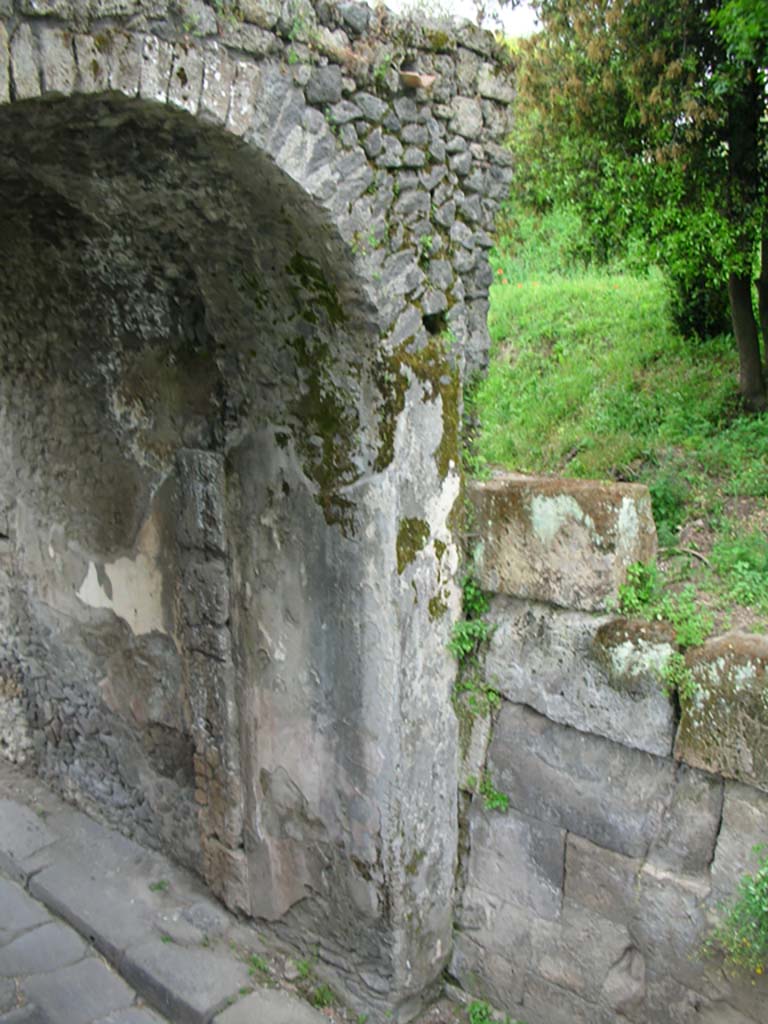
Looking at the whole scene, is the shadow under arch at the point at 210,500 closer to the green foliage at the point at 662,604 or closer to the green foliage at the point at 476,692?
the green foliage at the point at 476,692

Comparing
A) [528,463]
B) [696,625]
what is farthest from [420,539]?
[528,463]

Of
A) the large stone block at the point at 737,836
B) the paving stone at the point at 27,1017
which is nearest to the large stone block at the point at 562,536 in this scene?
the large stone block at the point at 737,836

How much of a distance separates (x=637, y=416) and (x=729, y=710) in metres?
3.16

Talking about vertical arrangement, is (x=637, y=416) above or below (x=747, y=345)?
below

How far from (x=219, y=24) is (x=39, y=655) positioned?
3834 millimetres

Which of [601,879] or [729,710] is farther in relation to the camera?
[601,879]

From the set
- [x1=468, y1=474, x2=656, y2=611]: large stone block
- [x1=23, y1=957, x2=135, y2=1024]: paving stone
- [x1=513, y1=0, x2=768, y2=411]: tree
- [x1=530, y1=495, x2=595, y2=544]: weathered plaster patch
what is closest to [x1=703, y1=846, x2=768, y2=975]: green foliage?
[x1=468, y1=474, x2=656, y2=611]: large stone block

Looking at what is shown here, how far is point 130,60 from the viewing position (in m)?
2.55

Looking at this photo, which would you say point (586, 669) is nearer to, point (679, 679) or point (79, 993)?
point (679, 679)

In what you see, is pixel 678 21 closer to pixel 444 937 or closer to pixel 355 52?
pixel 355 52

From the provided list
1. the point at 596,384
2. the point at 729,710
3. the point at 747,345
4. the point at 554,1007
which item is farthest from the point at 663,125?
the point at 554,1007

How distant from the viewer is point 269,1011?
381 cm

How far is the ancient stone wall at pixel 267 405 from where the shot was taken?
2.88 meters

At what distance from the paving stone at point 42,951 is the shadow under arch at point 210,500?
655 millimetres
